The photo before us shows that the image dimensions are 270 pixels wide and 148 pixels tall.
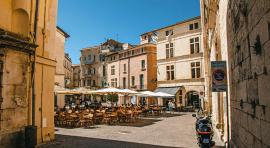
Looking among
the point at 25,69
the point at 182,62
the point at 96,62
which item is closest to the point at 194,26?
the point at 182,62

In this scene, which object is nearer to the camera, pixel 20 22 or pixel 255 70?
pixel 255 70

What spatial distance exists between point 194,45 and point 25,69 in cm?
2978

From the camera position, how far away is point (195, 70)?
36.0 metres

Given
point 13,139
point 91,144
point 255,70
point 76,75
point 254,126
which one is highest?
point 76,75

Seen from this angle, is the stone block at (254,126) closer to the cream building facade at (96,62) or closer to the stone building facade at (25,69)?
the stone building facade at (25,69)

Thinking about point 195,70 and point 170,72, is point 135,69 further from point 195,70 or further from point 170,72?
point 195,70

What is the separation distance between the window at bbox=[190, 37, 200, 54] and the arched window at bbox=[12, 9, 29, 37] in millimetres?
29031

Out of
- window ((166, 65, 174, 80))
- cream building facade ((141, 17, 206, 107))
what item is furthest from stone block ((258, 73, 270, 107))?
window ((166, 65, 174, 80))

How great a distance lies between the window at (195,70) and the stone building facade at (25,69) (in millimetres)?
27170

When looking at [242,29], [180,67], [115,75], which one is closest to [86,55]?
[115,75]

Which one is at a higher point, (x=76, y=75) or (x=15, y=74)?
(x=76, y=75)

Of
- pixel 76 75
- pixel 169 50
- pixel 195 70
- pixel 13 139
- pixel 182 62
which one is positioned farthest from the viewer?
pixel 76 75

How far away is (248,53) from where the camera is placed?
4570 millimetres

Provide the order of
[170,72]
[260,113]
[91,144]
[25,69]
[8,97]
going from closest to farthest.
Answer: [260,113]
[8,97]
[25,69]
[91,144]
[170,72]
